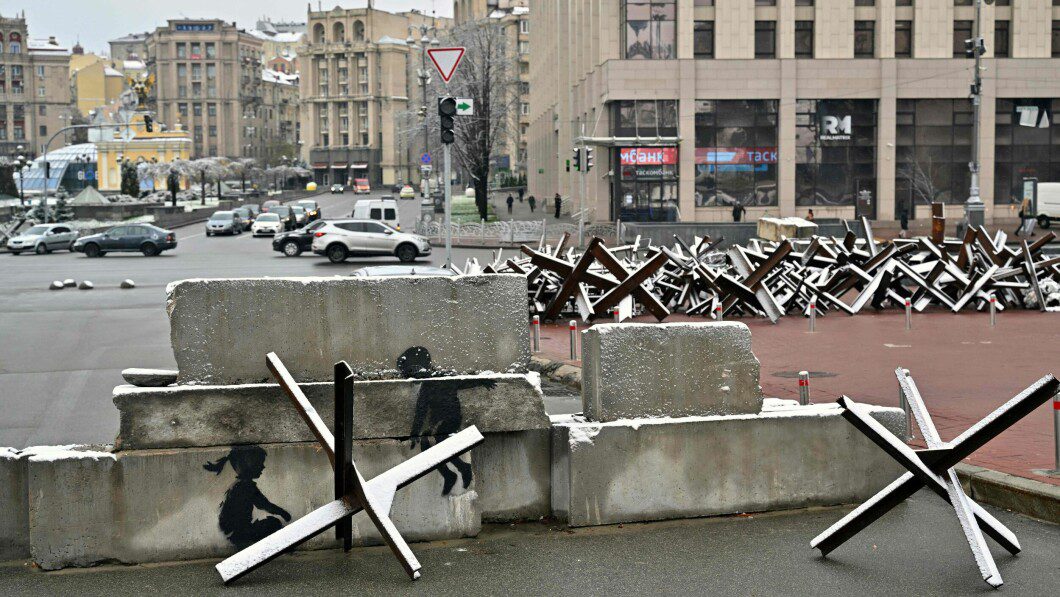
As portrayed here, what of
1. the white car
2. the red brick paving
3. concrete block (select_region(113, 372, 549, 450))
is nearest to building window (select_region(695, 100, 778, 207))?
the white car

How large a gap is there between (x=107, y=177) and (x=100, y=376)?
5845 inches

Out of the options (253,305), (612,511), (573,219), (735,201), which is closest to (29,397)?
(253,305)

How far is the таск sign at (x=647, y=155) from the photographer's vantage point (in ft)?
190

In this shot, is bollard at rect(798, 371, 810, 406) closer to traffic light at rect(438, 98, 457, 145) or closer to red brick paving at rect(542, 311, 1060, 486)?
red brick paving at rect(542, 311, 1060, 486)

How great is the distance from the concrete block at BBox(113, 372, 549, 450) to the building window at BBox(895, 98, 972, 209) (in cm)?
5648

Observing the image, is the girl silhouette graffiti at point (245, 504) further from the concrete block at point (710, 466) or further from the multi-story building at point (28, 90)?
the multi-story building at point (28, 90)

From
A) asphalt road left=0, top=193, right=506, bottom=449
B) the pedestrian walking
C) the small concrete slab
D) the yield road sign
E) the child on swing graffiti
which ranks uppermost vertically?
the yield road sign

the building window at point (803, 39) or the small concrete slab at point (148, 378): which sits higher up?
the building window at point (803, 39)

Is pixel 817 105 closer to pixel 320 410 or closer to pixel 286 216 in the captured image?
pixel 286 216

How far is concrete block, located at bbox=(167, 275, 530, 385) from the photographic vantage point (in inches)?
273

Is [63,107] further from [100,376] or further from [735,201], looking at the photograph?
[100,376]

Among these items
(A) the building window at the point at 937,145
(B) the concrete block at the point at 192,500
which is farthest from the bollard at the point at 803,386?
(A) the building window at the point at 937,145

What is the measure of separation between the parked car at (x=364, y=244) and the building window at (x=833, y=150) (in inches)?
1006

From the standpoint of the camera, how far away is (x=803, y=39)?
5916 cm
